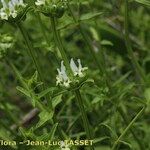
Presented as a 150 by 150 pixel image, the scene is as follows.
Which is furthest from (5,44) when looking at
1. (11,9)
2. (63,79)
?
(63,79)

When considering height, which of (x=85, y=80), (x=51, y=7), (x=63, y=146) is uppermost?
(x=51, y=7)

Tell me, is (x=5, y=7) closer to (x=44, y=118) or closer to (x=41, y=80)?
(x=41, y=80)

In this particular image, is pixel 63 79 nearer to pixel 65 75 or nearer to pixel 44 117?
pixel 65 75

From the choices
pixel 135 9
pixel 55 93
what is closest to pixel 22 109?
pixel 135 9

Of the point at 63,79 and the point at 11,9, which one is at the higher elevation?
the point at 11,9

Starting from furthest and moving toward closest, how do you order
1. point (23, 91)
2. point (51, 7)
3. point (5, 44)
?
point (5, 44) < point (23, 91) < point (51, 7)

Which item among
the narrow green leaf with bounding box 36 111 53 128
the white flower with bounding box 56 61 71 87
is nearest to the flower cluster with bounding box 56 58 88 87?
the white flower with bounding box 56 61 71 87

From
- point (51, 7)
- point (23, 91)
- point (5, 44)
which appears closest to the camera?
point (51, 7)

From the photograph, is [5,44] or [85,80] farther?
[5,44]

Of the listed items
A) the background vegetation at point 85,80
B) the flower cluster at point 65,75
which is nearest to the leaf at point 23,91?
the background vegetation at point 85,80
